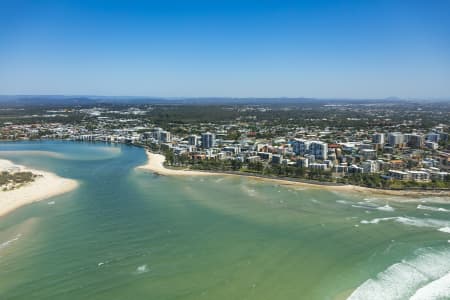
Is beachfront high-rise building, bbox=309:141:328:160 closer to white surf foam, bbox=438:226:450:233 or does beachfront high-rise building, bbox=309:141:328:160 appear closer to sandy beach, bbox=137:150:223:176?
sandy beach, bbox=137:150:223:176

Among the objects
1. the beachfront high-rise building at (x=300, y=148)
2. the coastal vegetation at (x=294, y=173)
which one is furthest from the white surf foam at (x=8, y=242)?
the beachfront high-rise building at (x=300, y=148)

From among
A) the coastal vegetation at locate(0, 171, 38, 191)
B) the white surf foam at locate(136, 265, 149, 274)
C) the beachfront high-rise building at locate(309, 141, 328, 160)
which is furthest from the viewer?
the beachfront high-rise building at locate(309, 141, 328, 160)

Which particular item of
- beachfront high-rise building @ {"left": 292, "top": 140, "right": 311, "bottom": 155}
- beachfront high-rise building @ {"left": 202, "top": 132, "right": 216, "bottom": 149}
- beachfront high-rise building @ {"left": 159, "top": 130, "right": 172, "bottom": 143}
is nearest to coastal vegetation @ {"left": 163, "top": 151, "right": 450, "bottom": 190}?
beachfront high-rise building @ {"left": 292, "top": 140, "right": 311, "bottom": 155}

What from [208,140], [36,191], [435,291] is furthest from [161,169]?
[435,291]

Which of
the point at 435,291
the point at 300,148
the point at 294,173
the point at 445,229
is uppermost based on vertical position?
the point at 300,148

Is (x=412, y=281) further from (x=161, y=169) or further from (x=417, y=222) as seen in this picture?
(x=161, y=169)
